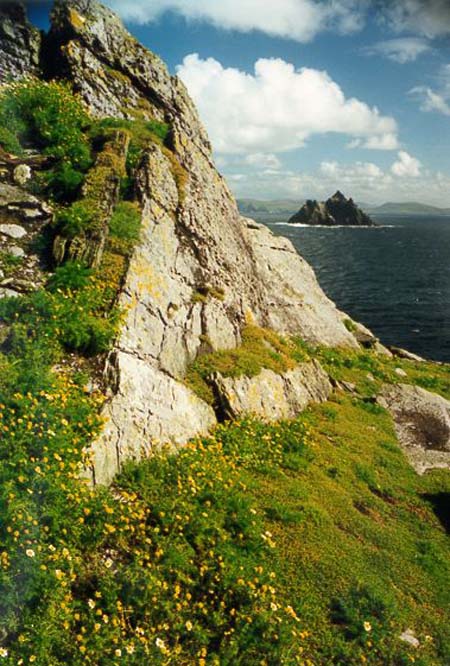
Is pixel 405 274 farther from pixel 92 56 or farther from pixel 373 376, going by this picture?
pixel 92 56

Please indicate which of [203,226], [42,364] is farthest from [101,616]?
[203,226]

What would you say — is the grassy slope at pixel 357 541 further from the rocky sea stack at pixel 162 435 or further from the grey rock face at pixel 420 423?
the grey rock face at pixel 420 423

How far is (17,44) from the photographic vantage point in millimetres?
20719

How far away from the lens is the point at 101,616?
251 inches

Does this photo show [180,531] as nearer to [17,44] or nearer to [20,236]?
[20,236]

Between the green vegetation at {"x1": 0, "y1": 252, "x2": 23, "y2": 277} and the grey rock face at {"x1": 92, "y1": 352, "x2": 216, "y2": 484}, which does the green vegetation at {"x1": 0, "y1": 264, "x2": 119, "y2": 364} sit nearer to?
the grey rock face at {"x1": 92, "y1": 352, "x2": 216, "y2": 484}

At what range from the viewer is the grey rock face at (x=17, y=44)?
65.1ft

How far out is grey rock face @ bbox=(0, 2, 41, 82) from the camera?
19844mm

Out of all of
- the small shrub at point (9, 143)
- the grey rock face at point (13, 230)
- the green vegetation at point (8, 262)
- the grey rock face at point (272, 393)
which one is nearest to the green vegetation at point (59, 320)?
Answer: the green vegetation at point (8, 262)

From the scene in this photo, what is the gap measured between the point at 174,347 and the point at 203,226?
690cm

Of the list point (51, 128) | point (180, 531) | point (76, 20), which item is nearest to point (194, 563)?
point (180, 531)

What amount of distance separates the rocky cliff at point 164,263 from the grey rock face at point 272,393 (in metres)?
0.24

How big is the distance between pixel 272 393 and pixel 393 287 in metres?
74.1

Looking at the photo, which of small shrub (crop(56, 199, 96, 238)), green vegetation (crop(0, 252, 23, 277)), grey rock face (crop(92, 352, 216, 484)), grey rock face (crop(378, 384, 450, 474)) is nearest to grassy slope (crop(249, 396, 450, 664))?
grey rock face (crop(378, 384, 450, 474))
